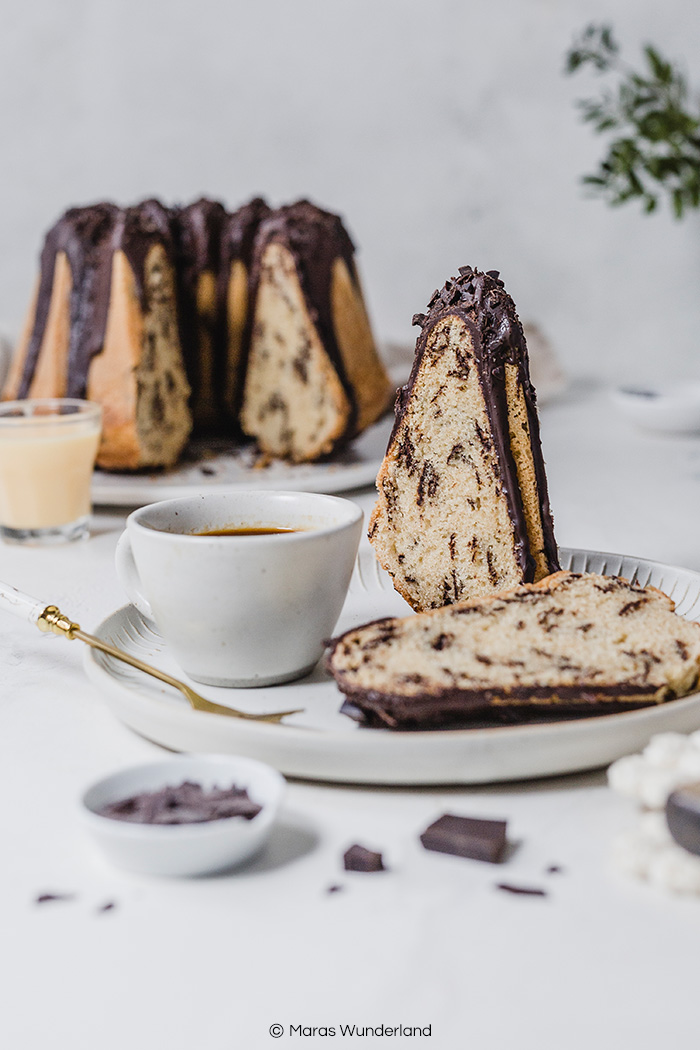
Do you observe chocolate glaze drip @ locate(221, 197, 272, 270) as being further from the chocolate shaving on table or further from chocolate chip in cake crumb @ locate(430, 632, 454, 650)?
the chocolate shaving on table

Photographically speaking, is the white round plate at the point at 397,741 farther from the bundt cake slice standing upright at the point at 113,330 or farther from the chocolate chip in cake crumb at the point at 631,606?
the bundt cake slice standing upright at the point at 113,330

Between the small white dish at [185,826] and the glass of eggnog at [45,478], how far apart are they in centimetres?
116

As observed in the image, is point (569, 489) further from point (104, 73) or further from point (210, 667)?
point (104, 73)

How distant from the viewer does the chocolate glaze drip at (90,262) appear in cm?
240

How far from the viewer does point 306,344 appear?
2545 millimetres

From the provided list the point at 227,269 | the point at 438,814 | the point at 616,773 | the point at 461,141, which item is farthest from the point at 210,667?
the point at 461,141

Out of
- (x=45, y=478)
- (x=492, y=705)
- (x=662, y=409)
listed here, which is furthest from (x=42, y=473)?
(x=662, y=409)

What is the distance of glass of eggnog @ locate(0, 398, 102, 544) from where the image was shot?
6.79 ft

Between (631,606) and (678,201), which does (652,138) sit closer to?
(678,201)

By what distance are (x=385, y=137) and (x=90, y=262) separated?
1.96m

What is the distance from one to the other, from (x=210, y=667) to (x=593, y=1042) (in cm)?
Answer: 62

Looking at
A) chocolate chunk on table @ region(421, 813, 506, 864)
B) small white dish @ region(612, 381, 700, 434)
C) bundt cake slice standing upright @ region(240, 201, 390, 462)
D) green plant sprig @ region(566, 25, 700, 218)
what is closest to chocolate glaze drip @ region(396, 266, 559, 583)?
chocolate chunk on table @ region(421, 813, 506, 864)

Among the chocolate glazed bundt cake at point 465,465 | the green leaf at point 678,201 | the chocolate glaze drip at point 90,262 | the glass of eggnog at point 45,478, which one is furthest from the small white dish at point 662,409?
the chocolate glazed bundt cake at point 465,465

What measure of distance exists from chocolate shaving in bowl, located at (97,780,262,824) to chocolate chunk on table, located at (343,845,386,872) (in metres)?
0.08
